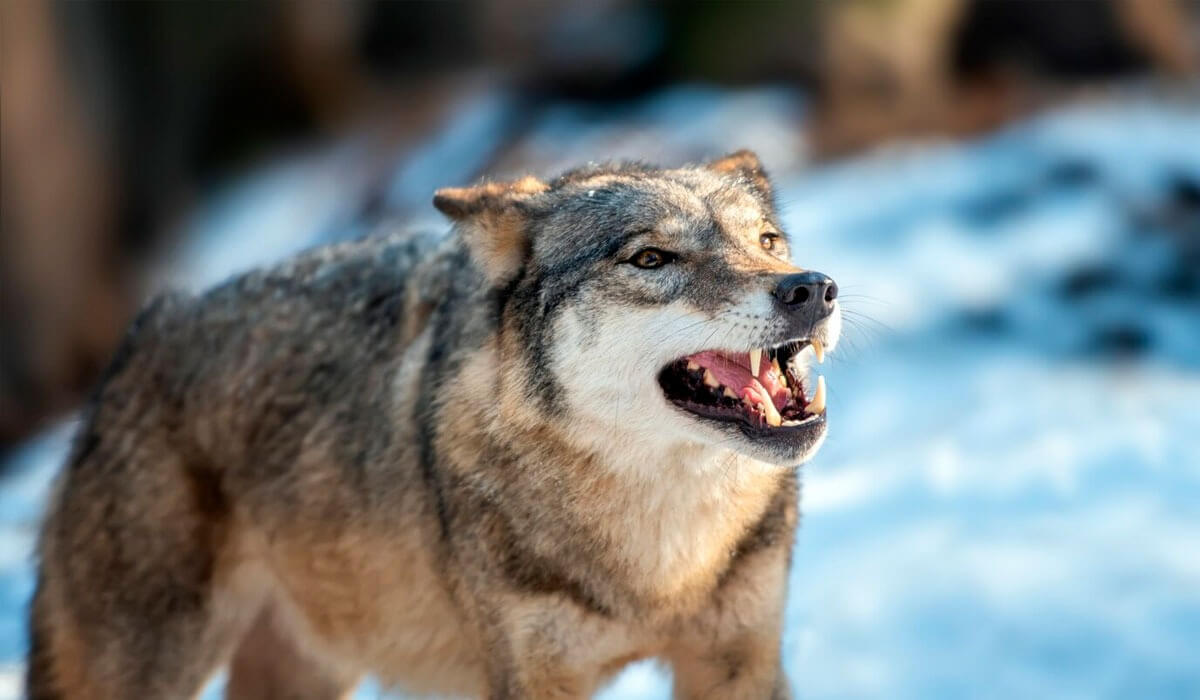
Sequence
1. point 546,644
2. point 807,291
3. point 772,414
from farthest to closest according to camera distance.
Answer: point 546,644
point 772,414
point 807,291

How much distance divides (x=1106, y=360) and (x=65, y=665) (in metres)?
6.53

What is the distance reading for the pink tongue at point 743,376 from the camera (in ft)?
11.3

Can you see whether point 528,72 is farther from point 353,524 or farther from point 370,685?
point 353,524

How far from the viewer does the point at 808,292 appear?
10.7ft

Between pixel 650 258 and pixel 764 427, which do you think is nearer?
pixel 764 427

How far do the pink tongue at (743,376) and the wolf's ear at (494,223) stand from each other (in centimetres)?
65

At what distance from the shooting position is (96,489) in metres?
4.48

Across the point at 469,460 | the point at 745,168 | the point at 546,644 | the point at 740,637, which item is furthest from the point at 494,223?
the point at 740,637

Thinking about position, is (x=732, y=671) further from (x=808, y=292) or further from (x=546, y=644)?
(x=808, y=292)

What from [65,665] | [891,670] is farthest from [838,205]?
[65,665]

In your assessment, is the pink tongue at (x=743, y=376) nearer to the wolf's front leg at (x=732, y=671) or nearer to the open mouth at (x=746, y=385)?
the open mouth at (x=746, y=385)

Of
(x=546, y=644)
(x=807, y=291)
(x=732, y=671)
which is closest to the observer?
(x=807, y=291)

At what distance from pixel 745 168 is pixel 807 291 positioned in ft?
3.30

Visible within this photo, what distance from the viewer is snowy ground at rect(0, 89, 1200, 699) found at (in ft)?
18.9
